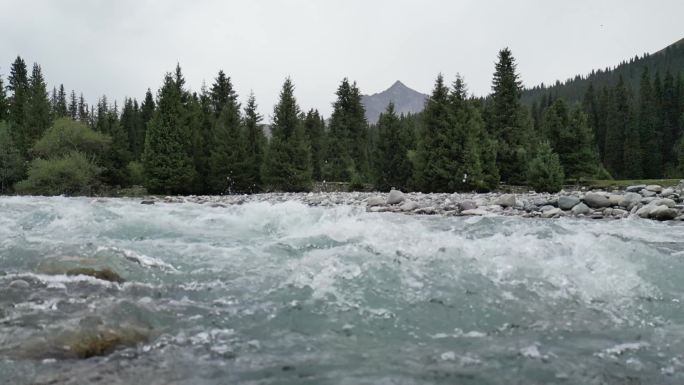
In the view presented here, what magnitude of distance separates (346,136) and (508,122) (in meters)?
15.0

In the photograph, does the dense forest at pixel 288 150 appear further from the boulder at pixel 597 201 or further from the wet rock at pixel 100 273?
the wet rock at pixel 100 273

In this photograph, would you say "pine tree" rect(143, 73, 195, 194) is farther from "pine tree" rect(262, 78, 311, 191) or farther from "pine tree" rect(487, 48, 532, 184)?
"pine tree" rect(487, 48, 532, 184)

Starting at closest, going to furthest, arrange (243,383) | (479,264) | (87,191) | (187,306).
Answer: (243,383) → (187,306) → (479,264) → (87,191)

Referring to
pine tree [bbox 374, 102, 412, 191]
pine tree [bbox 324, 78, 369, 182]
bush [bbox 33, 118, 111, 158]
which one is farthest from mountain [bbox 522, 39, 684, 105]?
bush [bbox 33, 118, 111, 158]

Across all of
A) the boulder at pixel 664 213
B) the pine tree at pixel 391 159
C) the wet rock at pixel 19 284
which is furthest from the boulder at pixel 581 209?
the pine tree at pixel 391 159

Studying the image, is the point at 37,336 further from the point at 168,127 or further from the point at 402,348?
the point at 168,127

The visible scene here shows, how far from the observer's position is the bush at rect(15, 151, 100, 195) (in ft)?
93.5

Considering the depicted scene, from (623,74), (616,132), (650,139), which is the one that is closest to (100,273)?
(650,139)

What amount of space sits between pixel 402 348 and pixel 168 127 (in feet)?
97.6

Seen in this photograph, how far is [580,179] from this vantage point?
33.1 metres

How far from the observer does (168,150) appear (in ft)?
98.5

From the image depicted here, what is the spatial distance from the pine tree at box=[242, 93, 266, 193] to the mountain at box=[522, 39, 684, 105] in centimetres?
10776

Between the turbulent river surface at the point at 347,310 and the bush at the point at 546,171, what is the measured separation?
1725cm

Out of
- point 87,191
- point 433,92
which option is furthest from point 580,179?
point 87,191
